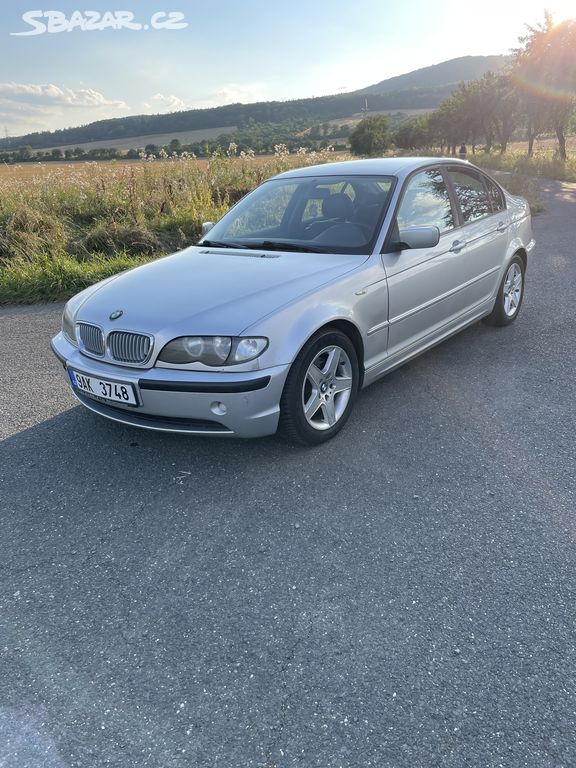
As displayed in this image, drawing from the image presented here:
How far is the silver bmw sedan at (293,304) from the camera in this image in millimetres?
2936

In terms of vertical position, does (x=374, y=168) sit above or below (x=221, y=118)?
below

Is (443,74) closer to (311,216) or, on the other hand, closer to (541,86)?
(541,86)

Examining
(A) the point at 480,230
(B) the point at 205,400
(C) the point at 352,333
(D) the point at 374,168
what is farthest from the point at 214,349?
(A) the point at 480,230

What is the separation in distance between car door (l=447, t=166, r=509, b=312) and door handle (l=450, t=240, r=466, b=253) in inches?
3.2

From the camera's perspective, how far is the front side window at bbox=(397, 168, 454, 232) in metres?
3.91

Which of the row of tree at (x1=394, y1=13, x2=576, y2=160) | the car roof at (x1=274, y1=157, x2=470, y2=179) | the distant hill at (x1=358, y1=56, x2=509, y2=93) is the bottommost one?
the car roof at (x1=274, y1=157, x2=470, y2=179)

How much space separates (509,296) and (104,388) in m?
3.89

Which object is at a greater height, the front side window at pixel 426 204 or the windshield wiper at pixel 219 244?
the front side window at pixel 426 204

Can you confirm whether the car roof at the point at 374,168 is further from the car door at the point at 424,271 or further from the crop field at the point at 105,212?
the crop field at the point at 105,212

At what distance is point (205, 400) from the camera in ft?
9.55

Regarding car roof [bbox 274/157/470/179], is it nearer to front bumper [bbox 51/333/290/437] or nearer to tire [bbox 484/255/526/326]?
tire [bbox 484/255/526/326]

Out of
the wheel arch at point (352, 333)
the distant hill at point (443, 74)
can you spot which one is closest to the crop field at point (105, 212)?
the wheel arch at point (352, 333)

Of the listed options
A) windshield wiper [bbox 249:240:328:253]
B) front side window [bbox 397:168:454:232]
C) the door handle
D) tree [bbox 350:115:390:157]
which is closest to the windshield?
windshield wiper [bbox 249:240:328:253]

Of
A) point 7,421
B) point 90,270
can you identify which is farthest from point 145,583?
point 90,270
